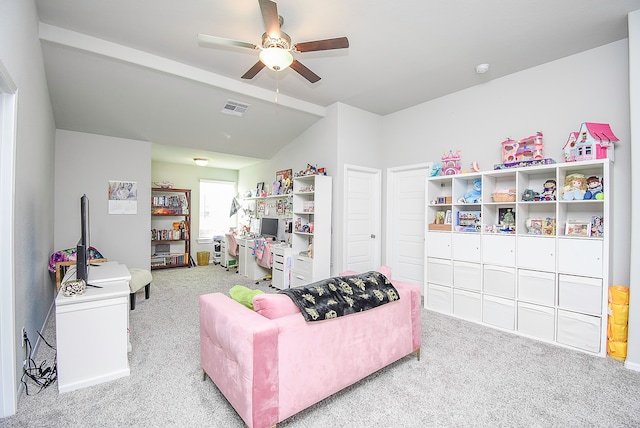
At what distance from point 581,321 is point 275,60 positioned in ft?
11.7

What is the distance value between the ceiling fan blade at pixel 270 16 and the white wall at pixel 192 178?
5631 millimetres

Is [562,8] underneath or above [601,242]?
above

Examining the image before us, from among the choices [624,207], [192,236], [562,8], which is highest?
[562,8]

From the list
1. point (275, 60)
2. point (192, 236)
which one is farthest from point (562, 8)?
point (192, 236)

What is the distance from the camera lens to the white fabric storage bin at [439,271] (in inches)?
143

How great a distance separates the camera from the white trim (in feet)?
5.75

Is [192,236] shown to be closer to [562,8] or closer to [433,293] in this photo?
[433,293]

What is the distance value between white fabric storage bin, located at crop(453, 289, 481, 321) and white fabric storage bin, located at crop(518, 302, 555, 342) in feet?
1.38

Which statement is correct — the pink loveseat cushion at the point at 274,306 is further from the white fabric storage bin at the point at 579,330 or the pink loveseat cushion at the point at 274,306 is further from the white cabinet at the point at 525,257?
the white fabric storage bin at the point at 579,330

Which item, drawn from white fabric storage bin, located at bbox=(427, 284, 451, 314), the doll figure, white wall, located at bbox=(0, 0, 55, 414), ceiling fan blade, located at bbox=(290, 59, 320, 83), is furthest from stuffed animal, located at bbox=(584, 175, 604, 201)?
white wall, located at bbox=(0, 0, 55, 414)

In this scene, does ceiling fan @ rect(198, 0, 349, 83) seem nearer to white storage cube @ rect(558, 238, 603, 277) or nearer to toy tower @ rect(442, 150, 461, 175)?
toy tower @ rect(442, 150, 461, 175)

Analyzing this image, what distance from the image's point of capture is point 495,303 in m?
3.21

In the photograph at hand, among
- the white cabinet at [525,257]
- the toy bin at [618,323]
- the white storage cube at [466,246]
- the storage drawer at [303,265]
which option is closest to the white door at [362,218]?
the storage drawer at [303,265]

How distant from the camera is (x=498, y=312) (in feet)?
10.4
